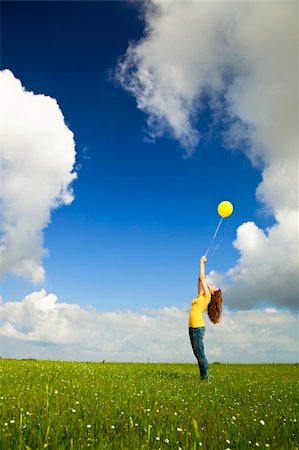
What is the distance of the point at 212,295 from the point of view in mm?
15469

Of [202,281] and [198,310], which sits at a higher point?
[202,281]

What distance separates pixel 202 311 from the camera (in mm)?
14922

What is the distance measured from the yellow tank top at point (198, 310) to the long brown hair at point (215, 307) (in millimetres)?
321

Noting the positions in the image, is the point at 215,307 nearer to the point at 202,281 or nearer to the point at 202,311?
the point at 202,311

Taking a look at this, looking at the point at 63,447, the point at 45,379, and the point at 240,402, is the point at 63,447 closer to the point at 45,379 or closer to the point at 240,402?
the point at 240,402

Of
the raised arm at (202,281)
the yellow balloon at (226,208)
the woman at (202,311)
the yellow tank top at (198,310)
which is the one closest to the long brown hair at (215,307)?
the woman at (202,311)

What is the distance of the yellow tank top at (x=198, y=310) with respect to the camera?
48.1 feet

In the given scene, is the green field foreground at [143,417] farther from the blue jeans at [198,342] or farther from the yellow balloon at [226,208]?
the yellow balloon at [226,208]

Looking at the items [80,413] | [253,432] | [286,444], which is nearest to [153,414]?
[80,413]

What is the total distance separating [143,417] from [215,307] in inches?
303

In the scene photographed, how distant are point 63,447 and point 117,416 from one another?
7.97 feet

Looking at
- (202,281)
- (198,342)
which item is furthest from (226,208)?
(198,342)

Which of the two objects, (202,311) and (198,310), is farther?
(202,311)

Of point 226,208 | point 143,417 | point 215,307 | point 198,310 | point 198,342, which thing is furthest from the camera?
point 226,208
